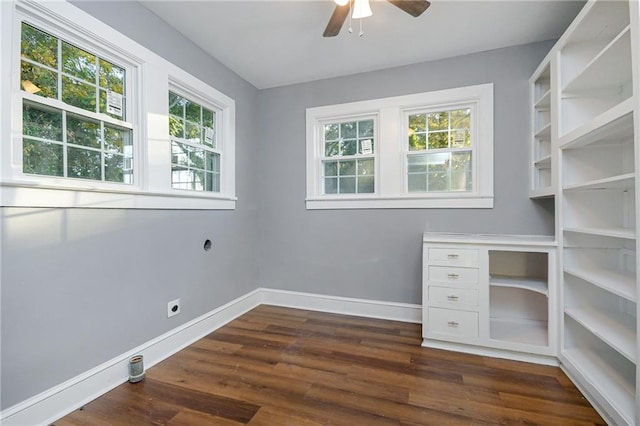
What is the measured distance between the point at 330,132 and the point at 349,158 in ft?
1.34

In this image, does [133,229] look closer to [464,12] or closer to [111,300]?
[111,300]

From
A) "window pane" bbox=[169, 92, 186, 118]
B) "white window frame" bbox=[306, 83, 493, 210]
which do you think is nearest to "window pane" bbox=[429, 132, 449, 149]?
"white window frame" bbox=[306, 83, 493, 210]

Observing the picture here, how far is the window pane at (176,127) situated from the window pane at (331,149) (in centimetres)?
154

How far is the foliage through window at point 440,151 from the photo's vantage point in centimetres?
283

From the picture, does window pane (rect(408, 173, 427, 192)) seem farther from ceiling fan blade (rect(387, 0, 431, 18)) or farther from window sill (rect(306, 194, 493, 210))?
ceiling fan blade (rect(387, 0, 431, 18))

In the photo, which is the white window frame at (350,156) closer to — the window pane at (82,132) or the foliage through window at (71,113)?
the foliage through window at (71,113)

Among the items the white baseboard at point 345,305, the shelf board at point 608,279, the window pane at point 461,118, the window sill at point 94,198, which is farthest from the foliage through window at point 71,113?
the shelf board at point 608,279

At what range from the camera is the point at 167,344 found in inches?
88.6

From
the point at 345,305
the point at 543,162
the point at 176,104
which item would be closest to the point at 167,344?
the point at 345,305

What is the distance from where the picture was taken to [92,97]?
72.9 inches

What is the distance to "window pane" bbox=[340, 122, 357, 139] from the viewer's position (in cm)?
322

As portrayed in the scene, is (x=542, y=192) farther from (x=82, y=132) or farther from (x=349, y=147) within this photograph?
(x=82, y=132)

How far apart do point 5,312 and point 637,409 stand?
3042mm

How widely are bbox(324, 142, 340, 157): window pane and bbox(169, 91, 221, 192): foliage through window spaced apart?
1202mm
